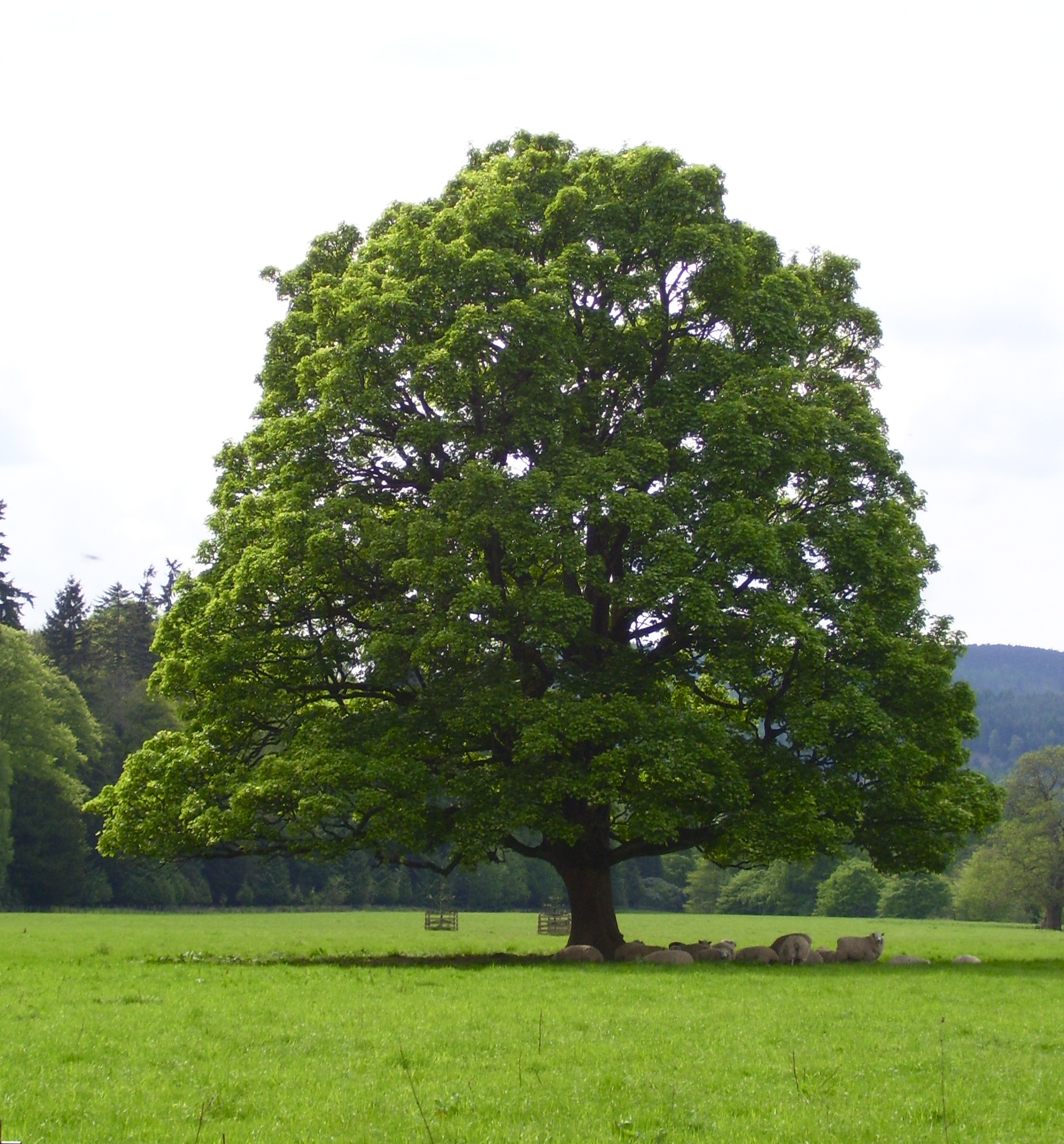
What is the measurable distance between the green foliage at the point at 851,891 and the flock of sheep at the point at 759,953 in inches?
2597

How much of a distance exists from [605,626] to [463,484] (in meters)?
5.30

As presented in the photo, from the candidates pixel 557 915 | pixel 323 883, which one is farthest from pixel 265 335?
pixel 323 883

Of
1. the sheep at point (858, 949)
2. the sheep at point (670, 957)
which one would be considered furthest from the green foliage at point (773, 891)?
the sheep at point (670, 957)

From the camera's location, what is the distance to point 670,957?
24484 millimetres

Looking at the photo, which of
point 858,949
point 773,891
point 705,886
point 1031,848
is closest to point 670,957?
point 858,949

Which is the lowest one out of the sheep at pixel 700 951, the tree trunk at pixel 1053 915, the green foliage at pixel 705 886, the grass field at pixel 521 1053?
the green foliage at pixel 705 886

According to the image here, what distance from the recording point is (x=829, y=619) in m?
25.1

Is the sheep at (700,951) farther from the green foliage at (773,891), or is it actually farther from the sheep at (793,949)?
the green foliage at (773,891)

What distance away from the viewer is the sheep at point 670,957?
2395 centimetres

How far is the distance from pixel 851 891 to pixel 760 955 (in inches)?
2766

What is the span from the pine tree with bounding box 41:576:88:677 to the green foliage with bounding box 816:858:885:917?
5974cm

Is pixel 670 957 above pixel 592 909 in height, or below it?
below

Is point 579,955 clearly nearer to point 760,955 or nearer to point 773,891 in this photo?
point 760,955

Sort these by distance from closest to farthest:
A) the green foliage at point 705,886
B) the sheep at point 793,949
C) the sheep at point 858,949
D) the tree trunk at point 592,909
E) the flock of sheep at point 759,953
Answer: the flock of sheep at point 759,953
the sheep at point 793,949
the tree trunk at point 592,909
the sheep at point 858,949
the green foliage at point 705,886
